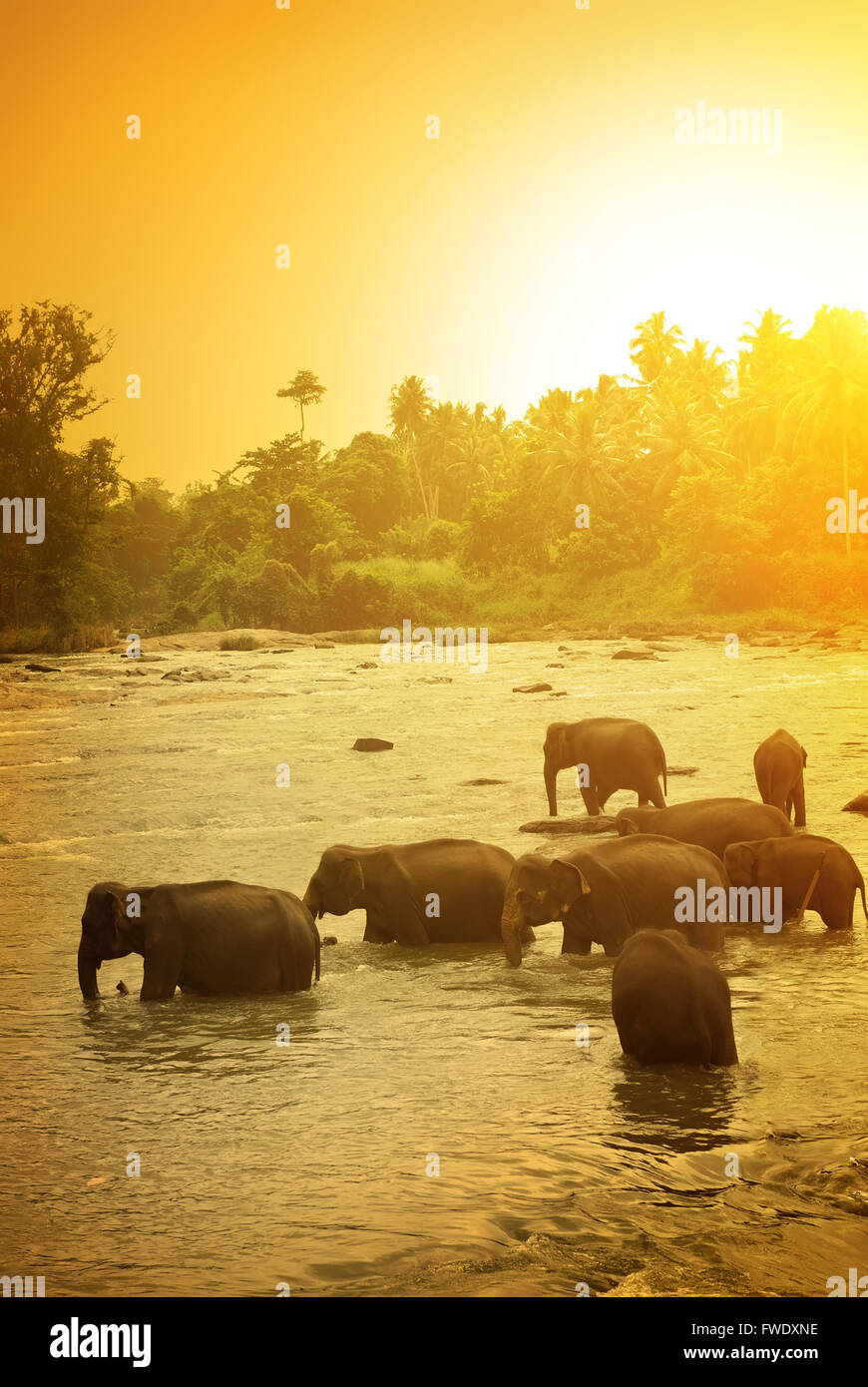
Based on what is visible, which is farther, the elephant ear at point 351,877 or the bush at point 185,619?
the bush at point 185,619

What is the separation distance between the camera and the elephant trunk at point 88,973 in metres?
9.72

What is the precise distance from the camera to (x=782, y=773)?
587 inches

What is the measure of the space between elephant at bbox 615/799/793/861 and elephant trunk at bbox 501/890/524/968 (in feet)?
7.64

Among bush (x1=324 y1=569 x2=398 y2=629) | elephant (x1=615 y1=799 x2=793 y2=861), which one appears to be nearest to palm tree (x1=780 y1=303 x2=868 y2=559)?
bush (x1=324 y1=569 x2=398 y2=629)

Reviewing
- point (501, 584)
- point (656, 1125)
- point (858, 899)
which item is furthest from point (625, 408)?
point (656, 1125)

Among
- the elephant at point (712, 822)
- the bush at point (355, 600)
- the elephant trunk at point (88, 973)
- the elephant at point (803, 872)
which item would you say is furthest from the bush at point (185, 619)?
the elephant trunk at point (88, 973)

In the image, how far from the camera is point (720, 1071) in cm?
769

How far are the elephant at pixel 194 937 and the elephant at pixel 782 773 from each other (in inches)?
269

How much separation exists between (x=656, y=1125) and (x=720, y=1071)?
2.80 feet

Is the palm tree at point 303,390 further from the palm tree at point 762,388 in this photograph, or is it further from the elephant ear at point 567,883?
the elephant ear at point 567,883

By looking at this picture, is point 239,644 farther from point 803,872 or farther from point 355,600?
point 803,872

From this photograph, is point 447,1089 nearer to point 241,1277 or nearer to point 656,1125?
point 656,1125

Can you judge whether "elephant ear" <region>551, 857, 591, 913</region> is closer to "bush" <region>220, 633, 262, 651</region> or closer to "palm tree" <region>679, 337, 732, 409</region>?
"bush" <region>220, 633, 262, 651</region>
